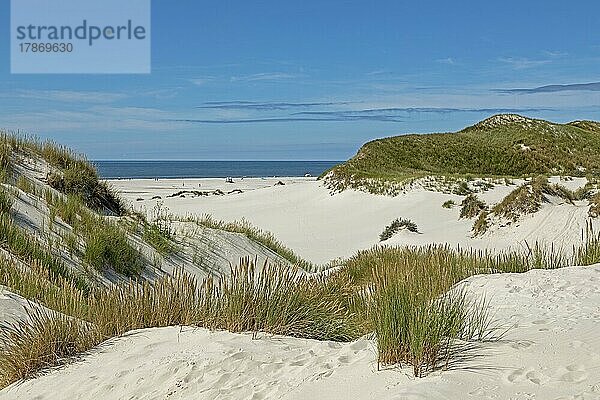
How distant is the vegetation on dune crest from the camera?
41.9m

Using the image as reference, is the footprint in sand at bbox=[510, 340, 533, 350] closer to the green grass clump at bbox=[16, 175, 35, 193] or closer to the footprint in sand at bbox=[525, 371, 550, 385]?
the footprint in sand at bbox=[525, 371, 550, 385]

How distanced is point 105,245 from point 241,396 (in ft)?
23.4

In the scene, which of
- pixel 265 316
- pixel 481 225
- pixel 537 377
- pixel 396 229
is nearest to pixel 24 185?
pixel 265 316

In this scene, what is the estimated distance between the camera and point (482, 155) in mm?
44750

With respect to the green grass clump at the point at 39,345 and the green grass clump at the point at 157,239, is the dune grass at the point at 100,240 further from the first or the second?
the green grass clump at the point at 39,345

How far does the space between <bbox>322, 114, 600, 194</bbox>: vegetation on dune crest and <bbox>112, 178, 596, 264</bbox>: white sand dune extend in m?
3.73

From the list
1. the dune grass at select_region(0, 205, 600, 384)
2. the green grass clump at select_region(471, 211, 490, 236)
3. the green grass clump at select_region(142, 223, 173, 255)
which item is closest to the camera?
the dune grass at select_region(0, 205, 600, 384)

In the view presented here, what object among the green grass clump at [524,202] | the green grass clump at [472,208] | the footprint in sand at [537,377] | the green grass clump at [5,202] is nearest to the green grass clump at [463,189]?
the green grass clump at [472,208]

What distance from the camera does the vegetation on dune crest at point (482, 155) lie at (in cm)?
4188

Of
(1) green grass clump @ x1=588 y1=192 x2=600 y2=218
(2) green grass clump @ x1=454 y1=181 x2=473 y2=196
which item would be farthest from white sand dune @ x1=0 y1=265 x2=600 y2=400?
(2) green grass clump @ x1=454 y1=181 x2=473 y2=196

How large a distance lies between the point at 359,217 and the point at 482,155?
1627 cm

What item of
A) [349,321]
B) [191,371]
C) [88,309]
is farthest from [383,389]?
[88,309]

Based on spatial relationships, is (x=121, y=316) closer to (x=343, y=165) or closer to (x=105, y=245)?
(x=105, y=245)

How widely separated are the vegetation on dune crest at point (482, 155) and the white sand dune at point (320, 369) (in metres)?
33.7
